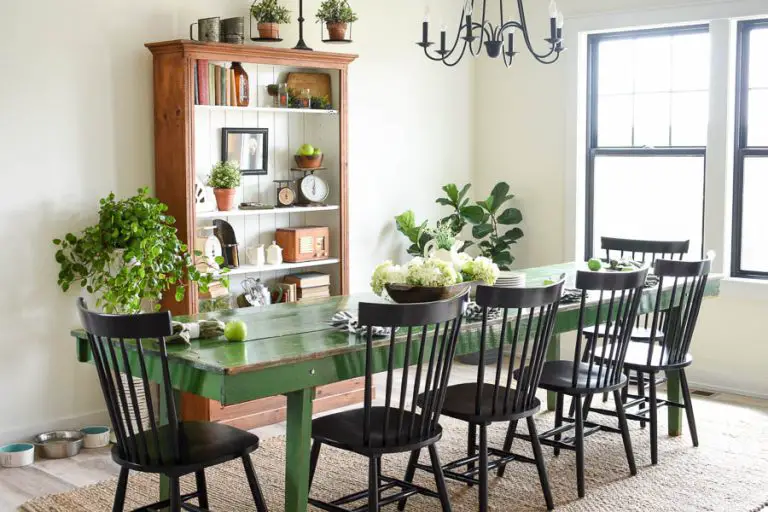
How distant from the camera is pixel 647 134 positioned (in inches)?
251

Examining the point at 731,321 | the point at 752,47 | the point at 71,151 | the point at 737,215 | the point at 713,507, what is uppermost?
the point at 752,47

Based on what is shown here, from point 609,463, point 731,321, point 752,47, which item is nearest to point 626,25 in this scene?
point 752,47

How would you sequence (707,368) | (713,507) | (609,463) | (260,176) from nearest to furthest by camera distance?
(713,507), (609,463), (260,176), (707,368)

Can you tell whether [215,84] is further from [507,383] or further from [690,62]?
[690,62]

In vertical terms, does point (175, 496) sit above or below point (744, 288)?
below

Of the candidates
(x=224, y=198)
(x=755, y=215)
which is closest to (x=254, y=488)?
(x=224, y=198)

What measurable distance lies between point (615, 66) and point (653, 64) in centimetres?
27

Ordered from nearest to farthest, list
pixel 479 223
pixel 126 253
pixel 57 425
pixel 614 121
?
1. pixel 126 253
2. pixel 57 425
3. pixel 614 121
4. pixel 479 223

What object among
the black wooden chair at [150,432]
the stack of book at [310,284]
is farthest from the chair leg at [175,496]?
the stack of book at [310,284]

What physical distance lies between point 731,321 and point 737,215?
648 millimetres

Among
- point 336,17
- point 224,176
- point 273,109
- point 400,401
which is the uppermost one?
point 336,17

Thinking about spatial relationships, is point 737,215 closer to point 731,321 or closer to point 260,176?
point 731,321

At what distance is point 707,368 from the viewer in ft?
19.9

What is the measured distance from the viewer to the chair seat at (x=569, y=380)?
13.4ft
